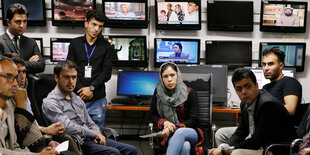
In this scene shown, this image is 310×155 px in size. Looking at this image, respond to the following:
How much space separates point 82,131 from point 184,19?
2486 millimetres

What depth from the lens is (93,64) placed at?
3639 mm

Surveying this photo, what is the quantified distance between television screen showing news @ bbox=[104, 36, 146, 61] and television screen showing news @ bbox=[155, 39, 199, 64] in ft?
0.73

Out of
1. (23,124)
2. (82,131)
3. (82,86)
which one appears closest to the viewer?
(23,124)

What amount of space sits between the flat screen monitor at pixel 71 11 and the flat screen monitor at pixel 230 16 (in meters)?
1.59

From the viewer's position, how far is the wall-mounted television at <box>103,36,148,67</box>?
185 inches

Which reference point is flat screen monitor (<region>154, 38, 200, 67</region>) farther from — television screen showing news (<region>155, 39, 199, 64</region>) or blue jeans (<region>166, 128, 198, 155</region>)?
blue jeans (<region>166, 128, 198, 155</region>)

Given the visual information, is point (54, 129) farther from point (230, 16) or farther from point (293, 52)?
point (293, 52)

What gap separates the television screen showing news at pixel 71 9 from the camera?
4695mm

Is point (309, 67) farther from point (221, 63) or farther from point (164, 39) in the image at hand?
point (164, 39)

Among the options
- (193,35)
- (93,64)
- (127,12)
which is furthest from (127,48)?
(93,64)

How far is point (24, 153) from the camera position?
1.83m

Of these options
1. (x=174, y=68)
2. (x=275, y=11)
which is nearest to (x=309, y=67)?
(x=275, y=11)

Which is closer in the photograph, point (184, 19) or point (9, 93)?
point (9, 93)

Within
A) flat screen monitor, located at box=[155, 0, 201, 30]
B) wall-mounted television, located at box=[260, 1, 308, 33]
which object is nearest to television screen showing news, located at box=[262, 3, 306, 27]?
wall-mounted television, located at box=[260, 1, 308, 33]
